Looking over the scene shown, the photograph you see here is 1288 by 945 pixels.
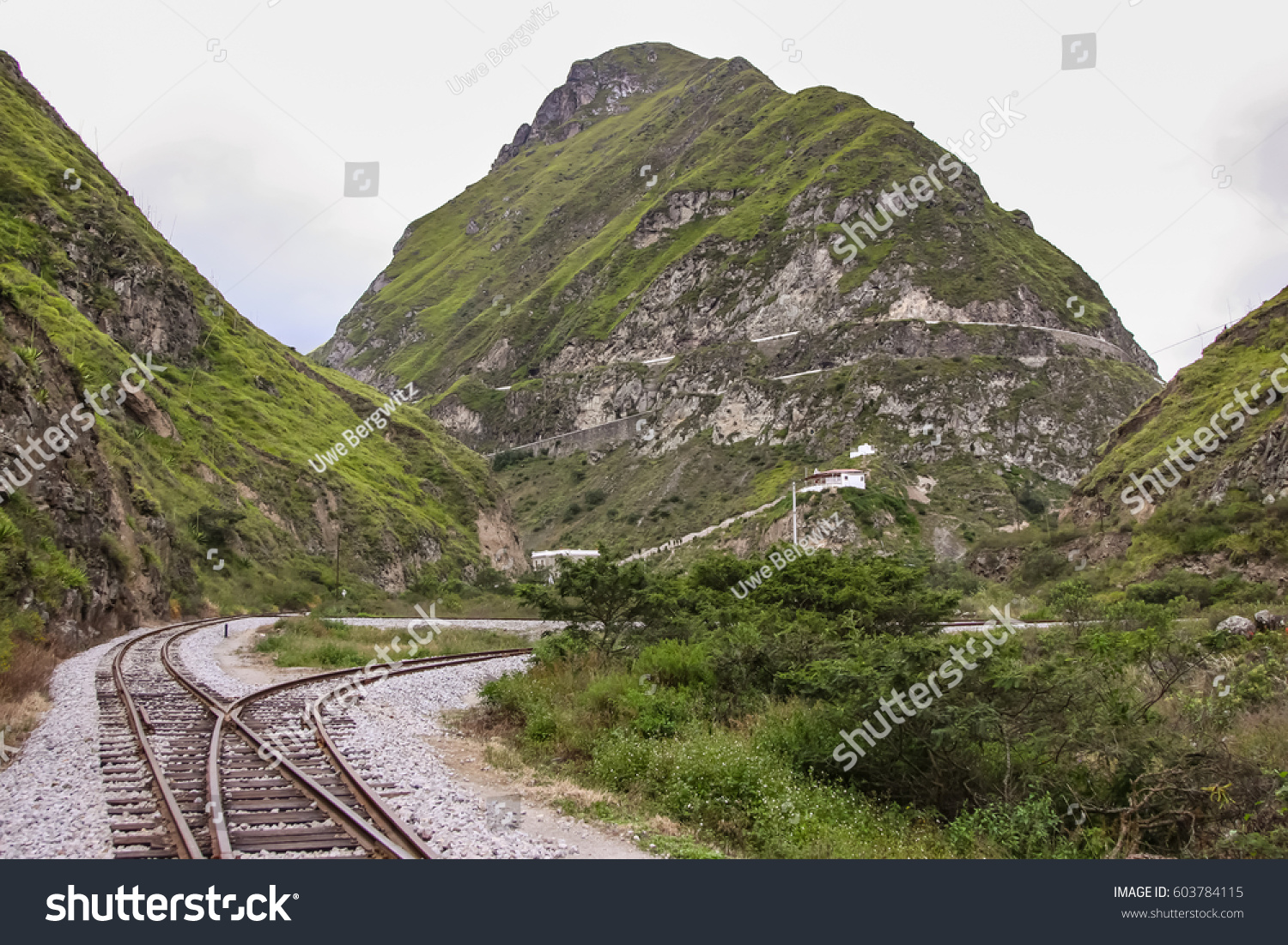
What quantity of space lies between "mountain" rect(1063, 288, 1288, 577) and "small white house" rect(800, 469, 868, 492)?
25691 millimetres

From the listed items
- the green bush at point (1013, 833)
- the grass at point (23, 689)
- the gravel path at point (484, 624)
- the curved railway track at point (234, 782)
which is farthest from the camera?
the gravel path at point (484, 624)

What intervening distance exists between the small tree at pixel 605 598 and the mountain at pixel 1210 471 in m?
28.7

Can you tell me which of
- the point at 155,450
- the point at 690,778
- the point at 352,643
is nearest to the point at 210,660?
the point at 352,643

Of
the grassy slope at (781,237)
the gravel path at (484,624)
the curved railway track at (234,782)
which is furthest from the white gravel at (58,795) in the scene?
the grassy slope at (781,237)

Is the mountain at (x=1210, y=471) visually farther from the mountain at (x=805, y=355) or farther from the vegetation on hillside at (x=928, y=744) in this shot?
the vegetation on hillside at (x=928, y=744)

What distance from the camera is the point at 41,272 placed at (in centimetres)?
5178

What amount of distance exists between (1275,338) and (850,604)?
4742 centimetres

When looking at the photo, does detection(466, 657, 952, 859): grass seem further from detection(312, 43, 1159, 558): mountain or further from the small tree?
detection(312, 43, 1159, 558): mountain

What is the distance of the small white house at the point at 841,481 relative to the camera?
82.3 m

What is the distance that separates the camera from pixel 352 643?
77.6 ft

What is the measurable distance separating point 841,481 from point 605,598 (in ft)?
226

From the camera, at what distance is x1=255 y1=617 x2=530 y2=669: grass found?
65.8 feet

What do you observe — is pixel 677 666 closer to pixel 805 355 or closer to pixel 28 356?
pixel 28 356

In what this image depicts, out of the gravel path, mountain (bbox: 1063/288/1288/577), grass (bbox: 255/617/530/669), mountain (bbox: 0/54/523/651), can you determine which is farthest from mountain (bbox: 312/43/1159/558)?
grass (bbox: 255/617/530/669)
